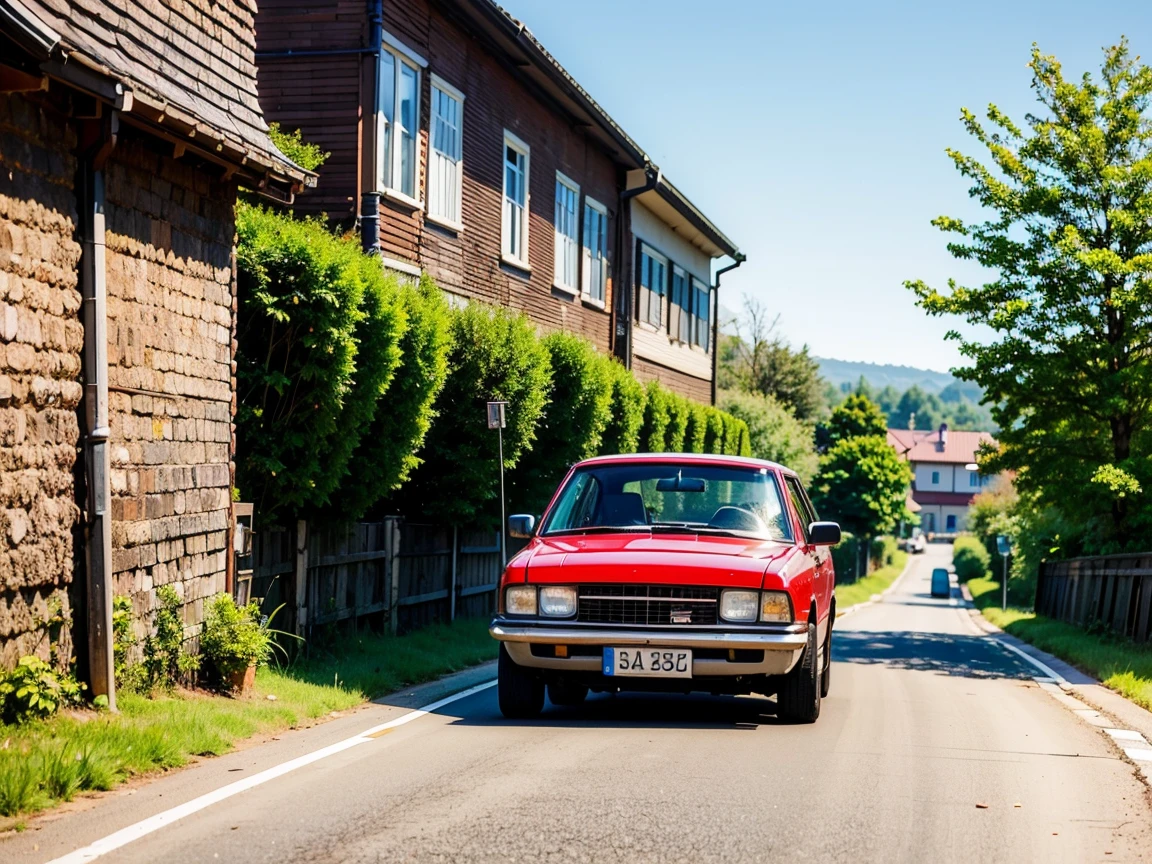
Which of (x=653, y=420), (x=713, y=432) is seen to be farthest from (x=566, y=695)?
(x=713, y=432)

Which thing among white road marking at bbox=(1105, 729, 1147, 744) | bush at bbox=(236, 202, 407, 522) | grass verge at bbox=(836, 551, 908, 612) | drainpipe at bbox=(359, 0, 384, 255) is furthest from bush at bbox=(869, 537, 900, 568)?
white road marking at bbox=(1105, 729, 1147, 744)

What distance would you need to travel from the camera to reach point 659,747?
27.2 feet

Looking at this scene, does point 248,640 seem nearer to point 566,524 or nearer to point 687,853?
point 566,524

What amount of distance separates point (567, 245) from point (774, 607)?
17.1 meters

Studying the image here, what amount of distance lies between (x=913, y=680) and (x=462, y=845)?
10.4 metres

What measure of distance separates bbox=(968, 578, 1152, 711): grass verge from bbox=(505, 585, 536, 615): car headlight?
625cm

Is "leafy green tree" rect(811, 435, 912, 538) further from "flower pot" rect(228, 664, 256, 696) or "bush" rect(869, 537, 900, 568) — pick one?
"flower pot" rect(228, 664, 256, 696)

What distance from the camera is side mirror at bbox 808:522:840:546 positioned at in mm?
10187

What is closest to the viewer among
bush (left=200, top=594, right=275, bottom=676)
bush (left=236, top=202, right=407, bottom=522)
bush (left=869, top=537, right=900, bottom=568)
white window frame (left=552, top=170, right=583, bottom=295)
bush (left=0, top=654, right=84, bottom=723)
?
bush (left=0, top=654, right=84, bottom=723)

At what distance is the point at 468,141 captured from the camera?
801 inches

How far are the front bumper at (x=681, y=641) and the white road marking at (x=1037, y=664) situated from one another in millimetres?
8185

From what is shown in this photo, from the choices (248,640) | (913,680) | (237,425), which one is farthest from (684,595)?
(913,680)

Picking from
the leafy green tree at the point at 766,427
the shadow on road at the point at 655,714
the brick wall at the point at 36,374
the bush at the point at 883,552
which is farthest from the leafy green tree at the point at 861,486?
the brick wall at the point at 36,374

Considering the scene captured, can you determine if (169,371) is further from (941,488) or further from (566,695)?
(941,488)
